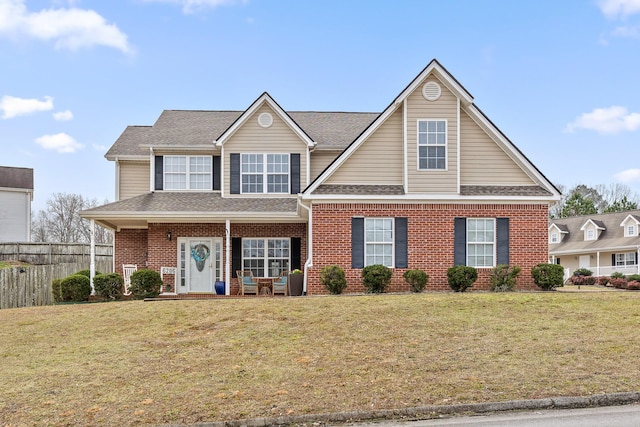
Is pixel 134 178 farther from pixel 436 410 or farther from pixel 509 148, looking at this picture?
pixel 436 410

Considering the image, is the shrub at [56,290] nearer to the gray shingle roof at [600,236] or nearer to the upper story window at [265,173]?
the upper story window at [265,173]

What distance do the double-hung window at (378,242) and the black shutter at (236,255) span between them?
545 centimetres

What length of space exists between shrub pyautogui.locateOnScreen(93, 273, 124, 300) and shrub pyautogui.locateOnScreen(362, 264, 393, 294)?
8014 millimetres

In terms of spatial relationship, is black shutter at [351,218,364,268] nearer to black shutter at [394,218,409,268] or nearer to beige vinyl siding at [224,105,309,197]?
black shutter at [394,218,409,268]

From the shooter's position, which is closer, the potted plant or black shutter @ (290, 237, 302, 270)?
the potted plant

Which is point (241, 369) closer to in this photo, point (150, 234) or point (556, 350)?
point (556, 350)

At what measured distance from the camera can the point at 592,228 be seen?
5150cm

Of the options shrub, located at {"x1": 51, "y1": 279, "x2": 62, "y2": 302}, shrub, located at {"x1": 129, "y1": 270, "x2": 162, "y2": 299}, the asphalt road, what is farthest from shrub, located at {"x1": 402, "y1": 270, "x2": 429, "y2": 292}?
shrub, located at {"x1": 51, "y1": 279, "x2": 62, "y2": 302}

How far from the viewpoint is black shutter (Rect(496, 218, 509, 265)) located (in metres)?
20.7

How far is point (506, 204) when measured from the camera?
2083cm

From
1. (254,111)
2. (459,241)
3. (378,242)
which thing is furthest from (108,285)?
(459,241)

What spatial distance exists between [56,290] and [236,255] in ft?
19.9

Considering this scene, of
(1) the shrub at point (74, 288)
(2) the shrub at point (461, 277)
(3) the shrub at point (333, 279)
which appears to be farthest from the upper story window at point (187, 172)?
(2) the shrub at point (461, 277)

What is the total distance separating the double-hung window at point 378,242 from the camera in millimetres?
20578
